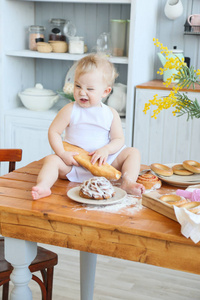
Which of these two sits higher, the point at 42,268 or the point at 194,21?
the point at 194,21

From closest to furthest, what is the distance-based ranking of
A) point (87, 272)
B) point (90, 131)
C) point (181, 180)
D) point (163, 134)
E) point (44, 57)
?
point (181, 180)
point (90, 131)
point (87, 272)
point (163, 134)
point (44, 57)

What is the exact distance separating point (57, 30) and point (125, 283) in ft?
6.57

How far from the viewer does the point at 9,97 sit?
3.43 metres

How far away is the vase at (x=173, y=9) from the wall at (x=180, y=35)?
4.3 inches

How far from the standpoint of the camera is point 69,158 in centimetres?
156

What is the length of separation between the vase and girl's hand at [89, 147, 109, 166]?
6.47 ft

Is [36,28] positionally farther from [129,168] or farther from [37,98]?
[129,168]

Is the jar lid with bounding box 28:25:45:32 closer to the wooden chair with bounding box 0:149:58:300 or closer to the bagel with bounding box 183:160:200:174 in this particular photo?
the wooden chair with bounding box 0:149:58:300

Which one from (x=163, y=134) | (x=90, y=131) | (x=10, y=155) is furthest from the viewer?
(x=163, y=134)

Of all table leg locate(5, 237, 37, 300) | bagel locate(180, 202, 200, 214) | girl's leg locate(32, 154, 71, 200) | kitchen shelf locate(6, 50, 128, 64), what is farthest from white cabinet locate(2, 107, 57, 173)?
bagel locate(180, 202, 200, 214)

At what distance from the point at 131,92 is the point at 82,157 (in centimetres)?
152

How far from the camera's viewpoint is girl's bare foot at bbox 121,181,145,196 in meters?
1.41

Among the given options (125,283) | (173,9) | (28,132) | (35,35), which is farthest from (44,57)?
(125,283)

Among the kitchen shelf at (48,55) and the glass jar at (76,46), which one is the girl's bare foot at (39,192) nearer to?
the kitchen shelf at (48,55)
